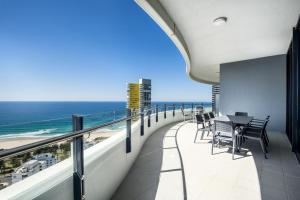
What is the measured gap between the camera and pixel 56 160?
3.87 ft

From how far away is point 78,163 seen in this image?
1.26 meters

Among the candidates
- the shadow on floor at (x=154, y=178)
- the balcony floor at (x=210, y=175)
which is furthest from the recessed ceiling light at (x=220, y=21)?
the shadow on floor at (x=154, y=178)

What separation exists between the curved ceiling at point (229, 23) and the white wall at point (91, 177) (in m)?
2.14

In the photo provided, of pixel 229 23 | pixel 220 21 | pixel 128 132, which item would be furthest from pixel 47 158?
pixel 229 23

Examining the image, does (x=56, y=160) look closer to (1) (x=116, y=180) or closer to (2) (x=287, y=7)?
(1) (x=116, y=180)

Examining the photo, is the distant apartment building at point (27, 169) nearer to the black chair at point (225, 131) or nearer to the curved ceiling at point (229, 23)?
the curved ceiling at point (229, 23)

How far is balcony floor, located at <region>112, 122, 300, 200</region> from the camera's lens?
1.86m

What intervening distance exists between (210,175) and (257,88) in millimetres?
4857

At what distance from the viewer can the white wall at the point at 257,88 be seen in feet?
17.3

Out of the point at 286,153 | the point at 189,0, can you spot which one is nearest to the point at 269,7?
the point at 189,0

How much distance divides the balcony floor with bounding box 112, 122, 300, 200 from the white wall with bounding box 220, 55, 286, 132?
2404 mm

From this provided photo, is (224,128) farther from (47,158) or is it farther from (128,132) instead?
(47,158)

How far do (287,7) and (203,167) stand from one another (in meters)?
3.02

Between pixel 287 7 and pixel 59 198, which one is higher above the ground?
pixel 287 7
